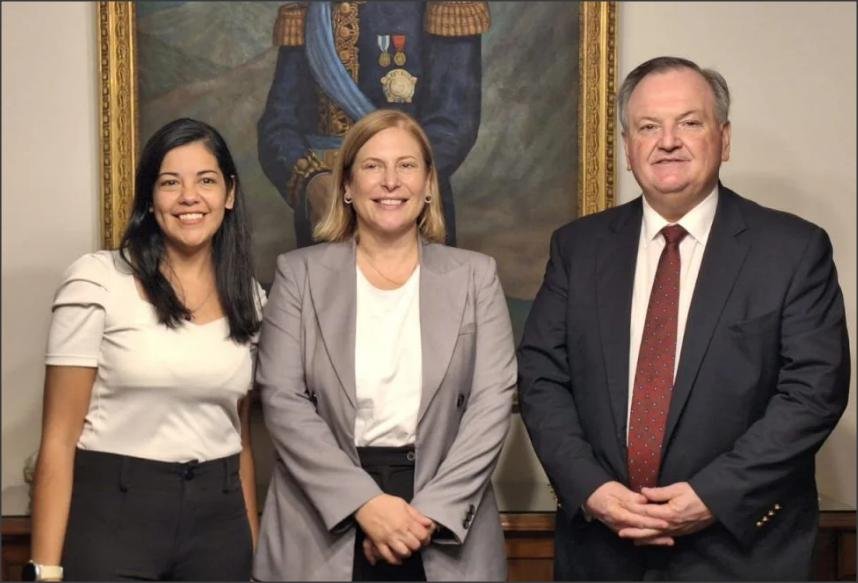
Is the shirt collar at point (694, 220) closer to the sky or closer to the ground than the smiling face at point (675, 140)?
closer to the ground

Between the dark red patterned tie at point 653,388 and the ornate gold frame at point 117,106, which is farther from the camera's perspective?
the ornate gold frame at point 117,106

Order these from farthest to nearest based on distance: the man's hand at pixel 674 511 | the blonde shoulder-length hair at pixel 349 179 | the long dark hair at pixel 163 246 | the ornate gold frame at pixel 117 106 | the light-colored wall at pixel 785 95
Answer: the light-colored wall at pixel 785 95 → the ornate gold frame at pixel 117 106 → the blonde shoulder-length hair at pixel 349 179 → the long dark hair at pixel 163 246 → the man's hand at pixel 674 511

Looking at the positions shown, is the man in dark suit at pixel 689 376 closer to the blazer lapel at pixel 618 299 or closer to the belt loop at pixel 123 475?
the blazer lapel at pixel 618 299

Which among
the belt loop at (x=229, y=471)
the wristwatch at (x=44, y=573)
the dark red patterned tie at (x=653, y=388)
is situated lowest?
the wristwatch at (x=44, y=573)

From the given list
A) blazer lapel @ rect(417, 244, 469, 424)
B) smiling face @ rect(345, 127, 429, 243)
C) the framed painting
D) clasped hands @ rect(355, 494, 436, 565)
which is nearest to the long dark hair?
smiling face @ rect(345, 127, 429, 243)

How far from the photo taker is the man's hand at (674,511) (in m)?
2.86

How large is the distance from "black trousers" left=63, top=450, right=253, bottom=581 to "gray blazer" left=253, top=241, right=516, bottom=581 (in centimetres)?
14

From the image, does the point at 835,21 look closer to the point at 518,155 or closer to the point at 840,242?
the point at 840,242

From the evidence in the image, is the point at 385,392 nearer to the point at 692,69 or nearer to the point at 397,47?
the point at 692,69

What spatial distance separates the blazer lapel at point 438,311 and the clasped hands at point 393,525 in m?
0.24

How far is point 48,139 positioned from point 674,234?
2.25 meters

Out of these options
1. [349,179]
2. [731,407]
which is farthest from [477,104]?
[731,407]

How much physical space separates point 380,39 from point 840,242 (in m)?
1.85

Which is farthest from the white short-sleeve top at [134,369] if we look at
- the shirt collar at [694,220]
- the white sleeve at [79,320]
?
the shirt collar at [694,220]
